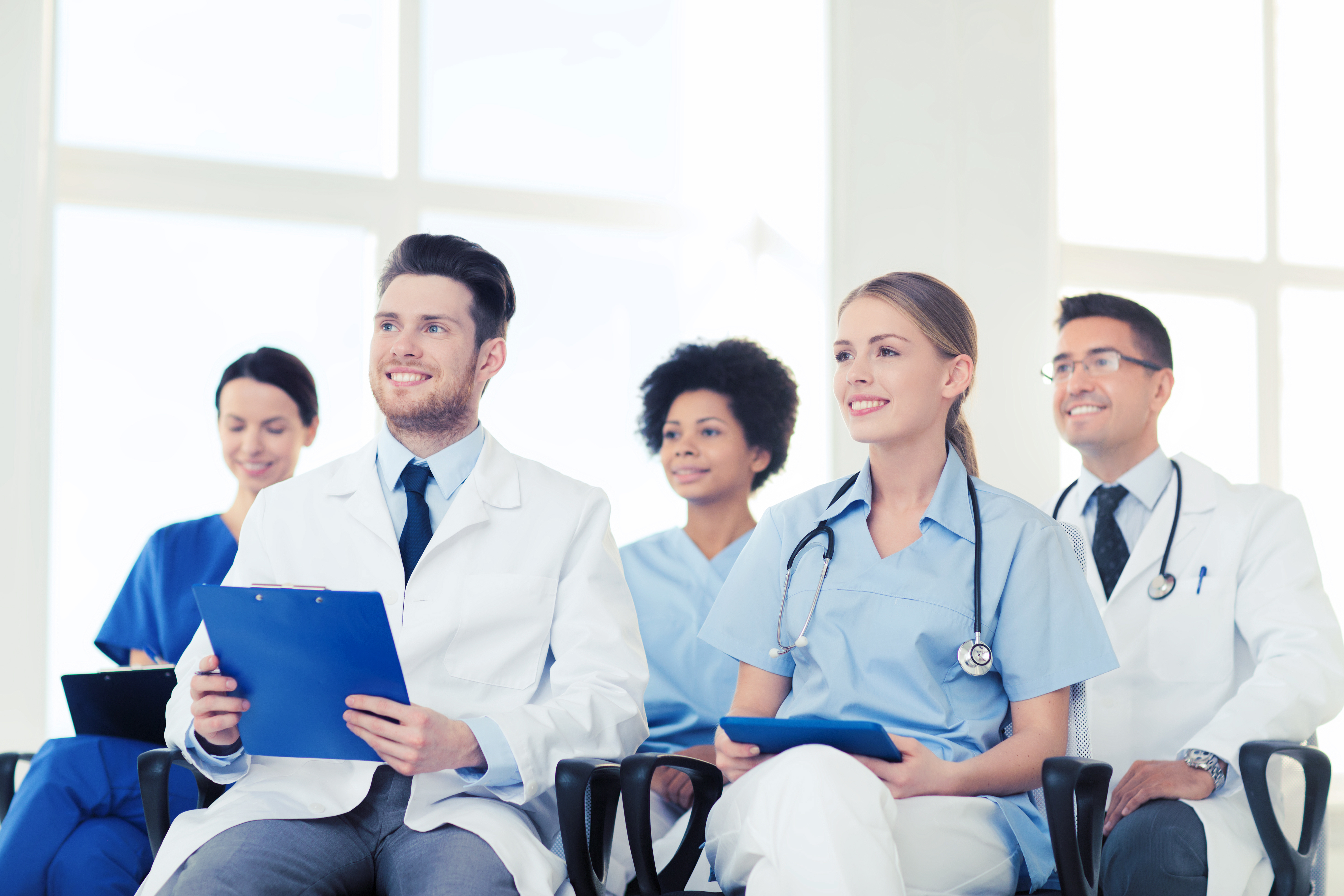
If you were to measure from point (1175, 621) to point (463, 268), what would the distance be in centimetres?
170

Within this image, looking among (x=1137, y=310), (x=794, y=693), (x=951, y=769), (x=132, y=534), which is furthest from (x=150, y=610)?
(x=1137, y=310)

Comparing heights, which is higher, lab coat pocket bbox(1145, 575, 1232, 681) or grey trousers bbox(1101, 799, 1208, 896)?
lab coat pocket bbox(1145, 575, 1232, 681)

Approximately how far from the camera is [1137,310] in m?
2.74

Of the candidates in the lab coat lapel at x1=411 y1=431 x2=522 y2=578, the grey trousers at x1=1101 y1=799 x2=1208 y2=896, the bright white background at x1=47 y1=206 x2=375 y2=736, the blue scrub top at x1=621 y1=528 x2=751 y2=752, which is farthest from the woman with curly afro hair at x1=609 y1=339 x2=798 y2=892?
the bright white background at x1=47 y1=206 x2=375 y2=736

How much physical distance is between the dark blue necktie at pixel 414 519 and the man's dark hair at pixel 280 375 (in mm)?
1123

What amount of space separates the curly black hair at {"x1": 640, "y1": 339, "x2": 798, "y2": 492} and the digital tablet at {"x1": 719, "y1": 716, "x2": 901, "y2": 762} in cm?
134

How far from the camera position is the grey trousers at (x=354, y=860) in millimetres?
1589

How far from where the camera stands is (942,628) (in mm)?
1868

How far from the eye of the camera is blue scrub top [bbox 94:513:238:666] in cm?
271

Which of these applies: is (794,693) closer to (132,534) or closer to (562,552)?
(562,552)

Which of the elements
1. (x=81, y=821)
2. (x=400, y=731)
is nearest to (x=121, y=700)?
(x=81, y=821)

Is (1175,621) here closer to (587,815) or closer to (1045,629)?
(1045,629)

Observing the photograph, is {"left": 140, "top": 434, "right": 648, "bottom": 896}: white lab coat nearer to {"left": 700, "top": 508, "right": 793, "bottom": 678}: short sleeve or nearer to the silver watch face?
{"left": 700, "top": 508, "right": 793, "bottom": 678}: short sleeve

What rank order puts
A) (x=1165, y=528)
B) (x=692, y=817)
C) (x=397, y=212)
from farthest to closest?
(x=397, y=212) < (x=1165, y=528) < (x=692, y=817)
